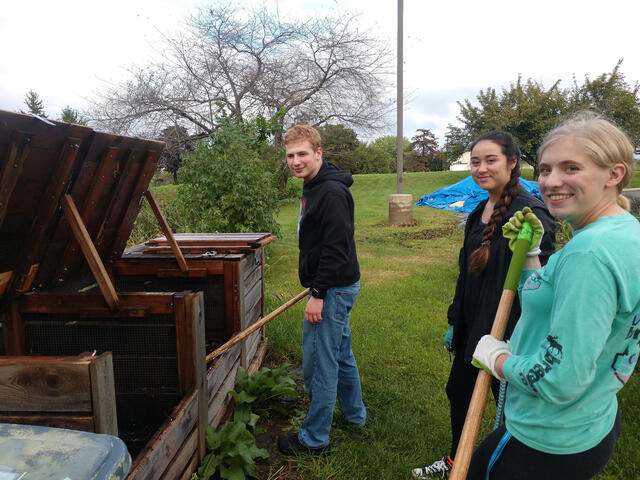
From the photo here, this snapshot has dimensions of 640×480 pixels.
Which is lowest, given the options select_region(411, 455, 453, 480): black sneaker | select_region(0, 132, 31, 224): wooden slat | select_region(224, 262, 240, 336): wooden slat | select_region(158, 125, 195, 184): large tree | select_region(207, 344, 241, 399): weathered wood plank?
select_region(411, 455, 453, 480): black sneaker

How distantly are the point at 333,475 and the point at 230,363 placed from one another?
1111mm

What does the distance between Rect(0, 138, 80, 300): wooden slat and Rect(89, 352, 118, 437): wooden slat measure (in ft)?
3.60

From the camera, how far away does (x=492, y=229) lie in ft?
7.26

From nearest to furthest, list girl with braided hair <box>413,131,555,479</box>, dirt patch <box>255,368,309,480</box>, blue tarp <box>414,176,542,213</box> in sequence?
girl with braided hair <box>413,131,555,479</box> < dirt patch <box>255,368,309,480</box> < blue tarp <box>414,176,542,213</box>

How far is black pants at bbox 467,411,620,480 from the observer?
4.44ft

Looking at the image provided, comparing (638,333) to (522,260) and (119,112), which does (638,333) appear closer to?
(522,260)

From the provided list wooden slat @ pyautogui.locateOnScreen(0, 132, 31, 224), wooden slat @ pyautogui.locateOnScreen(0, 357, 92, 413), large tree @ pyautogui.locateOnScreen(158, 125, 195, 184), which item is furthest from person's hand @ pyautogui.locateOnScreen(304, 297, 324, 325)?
large tree @ pyautogui.locateOnScreen(158, 125, 195, 184)

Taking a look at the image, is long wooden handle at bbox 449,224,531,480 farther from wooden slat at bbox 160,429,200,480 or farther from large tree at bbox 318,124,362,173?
large tree at bbox 318,124,362,173

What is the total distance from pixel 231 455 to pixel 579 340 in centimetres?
226

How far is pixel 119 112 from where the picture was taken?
16234mm

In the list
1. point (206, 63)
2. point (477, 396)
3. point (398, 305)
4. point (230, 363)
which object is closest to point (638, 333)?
point (477, 396)

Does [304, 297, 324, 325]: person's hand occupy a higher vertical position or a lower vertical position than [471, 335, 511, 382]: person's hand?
lower

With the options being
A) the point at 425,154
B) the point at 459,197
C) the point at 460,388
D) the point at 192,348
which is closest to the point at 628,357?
the point at 460,388

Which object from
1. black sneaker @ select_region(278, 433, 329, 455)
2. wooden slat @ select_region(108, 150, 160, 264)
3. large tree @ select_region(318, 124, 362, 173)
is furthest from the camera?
large tree @ select_region(318, 124, 362, 173)
